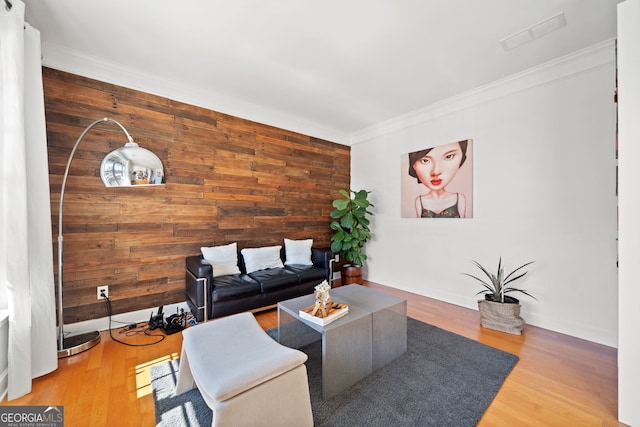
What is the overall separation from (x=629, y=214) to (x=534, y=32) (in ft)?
5.65

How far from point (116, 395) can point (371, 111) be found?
413 centimetres

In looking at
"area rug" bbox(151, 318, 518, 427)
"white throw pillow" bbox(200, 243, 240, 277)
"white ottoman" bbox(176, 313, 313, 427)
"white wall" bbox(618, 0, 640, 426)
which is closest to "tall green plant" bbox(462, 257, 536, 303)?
"area rug" bbox(151, 318, 518, 427)

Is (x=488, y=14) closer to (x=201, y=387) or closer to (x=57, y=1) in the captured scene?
(x=201, y=387)

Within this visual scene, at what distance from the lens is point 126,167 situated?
2.22m

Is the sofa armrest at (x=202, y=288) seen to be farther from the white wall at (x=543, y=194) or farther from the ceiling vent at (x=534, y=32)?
the ceiling vent at (x=534, y=32)

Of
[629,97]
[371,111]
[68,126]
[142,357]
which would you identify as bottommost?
[142,357]

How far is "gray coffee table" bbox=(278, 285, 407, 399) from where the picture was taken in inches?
65.2

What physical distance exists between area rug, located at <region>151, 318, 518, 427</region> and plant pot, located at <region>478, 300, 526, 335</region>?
1.57 feet

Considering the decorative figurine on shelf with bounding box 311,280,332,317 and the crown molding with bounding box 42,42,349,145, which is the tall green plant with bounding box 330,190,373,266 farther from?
the decorative figurine on shelf with bounding box 311,280,332,317

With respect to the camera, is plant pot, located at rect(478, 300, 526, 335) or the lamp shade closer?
the lamp shade

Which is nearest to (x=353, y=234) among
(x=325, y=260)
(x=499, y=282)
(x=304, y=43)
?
(x=325, y=260)

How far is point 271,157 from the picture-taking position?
3.79 metres

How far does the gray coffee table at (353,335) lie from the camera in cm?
166

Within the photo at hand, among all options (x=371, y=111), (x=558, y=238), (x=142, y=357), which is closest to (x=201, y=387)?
(x=142, y=357)
